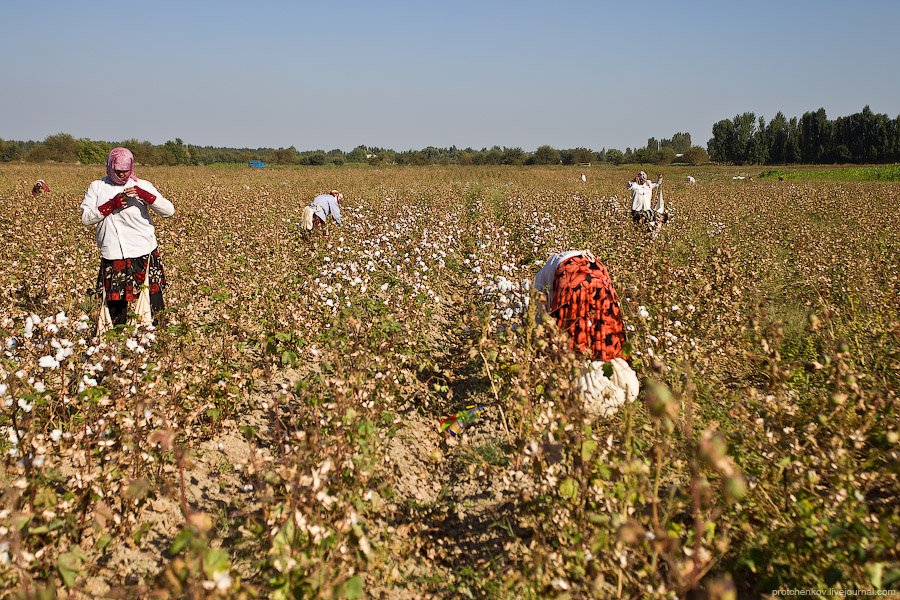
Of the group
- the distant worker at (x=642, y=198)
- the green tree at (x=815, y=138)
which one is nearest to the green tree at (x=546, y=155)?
the green tree at (x=815, y=138)

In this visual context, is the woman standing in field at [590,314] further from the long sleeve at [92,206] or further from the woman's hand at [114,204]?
the long sleeve at [92,206]

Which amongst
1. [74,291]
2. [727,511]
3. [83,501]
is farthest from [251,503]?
[74,291]

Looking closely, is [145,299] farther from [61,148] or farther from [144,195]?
[61,148]

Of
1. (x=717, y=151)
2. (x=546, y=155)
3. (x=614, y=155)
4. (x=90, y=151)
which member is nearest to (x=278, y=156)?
(x=90, y=151)

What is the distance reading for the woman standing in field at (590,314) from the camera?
14.3ft

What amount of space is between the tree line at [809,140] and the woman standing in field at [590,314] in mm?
85807

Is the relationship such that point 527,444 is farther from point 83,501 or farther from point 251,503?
point 83,501

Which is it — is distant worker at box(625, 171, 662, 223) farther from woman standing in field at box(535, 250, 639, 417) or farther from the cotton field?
woman standing in field at box(535, 250, 639, 417)

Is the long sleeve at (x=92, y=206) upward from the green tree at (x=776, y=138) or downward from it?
downward

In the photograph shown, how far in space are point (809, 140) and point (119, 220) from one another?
308 feet

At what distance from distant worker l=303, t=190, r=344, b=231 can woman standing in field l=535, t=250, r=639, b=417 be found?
6449 millimetres

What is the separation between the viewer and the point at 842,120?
74.6 m

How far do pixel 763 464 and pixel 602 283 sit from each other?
5.73 feet

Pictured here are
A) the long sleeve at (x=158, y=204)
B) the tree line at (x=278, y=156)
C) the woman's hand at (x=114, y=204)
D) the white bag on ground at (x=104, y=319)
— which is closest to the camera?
the white bag on ground at (x=104, y=319)
